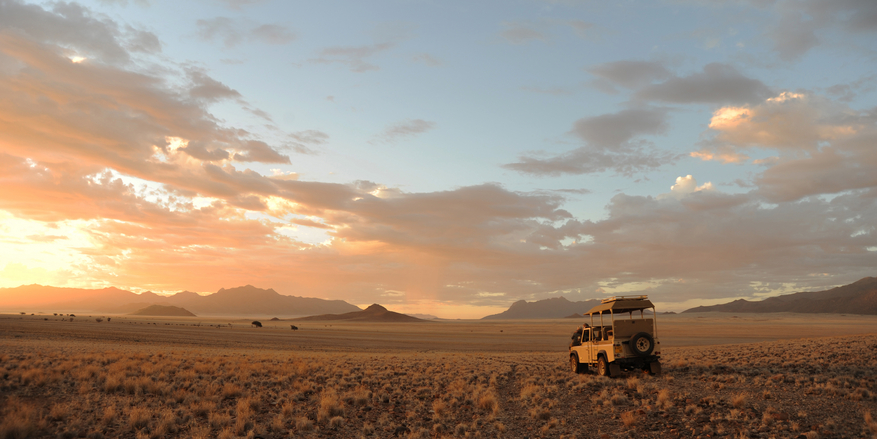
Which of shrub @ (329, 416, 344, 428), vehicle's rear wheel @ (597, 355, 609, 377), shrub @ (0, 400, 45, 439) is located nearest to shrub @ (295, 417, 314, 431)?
shrub @ (329, 416, 344, 428)

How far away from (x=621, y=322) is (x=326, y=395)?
469 inches

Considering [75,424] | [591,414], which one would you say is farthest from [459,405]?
[75,424]

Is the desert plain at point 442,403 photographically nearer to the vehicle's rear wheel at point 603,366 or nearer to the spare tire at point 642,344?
the vehicle's rear wheel at point 603,366

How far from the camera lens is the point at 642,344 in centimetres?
1903

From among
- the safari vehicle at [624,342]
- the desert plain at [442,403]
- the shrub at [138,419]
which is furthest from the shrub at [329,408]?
the safari vehicle at [624,342]

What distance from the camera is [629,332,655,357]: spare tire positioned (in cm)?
1881

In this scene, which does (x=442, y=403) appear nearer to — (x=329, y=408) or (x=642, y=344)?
(x=329, y=408)

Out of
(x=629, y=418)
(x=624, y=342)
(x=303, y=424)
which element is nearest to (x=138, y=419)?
(x=303, y=424)

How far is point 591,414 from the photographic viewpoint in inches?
556

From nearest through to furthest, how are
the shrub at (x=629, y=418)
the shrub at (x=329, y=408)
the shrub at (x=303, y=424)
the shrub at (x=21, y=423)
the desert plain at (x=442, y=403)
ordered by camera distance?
the shrub at (x=21, y=423) < the desert plain at (x=442, y=403) < the shrub at (x=629, y=418) < the shrub at (x=303, y=424) < the shrub at (x=329, y=408)

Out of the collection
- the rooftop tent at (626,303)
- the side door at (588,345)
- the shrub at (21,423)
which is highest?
the rooftop tent at (626,303)

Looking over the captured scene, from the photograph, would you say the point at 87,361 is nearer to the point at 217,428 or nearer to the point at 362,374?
the point at 362,374

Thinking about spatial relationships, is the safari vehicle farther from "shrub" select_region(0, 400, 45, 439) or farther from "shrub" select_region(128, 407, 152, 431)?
"shrub" select_region(0, 400, 45, 439)

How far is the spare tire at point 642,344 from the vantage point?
18.8 metres
